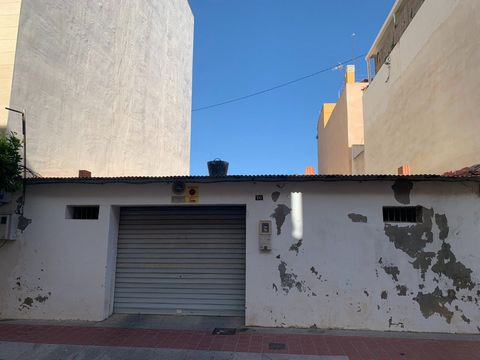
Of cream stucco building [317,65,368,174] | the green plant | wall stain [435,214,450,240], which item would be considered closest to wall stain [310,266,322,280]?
wall stain [435,214,450,240]

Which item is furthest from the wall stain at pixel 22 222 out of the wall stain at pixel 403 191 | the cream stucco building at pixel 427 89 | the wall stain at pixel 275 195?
the cream stucco building at pixel 427 89

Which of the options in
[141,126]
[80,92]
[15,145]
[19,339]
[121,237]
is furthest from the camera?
[141,126]

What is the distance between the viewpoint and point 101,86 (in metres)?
12.6

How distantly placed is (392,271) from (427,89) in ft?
21.4

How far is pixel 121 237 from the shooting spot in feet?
29.2

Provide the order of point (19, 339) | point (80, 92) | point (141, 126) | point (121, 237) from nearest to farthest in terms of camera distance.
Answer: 1. point (19, 339)
2. point (121, 237)
3. point (80, 92)
4. point (141, 126)

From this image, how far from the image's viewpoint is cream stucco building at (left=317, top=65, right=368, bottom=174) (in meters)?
20.5

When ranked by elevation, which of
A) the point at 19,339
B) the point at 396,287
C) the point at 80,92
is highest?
the point at 80,92

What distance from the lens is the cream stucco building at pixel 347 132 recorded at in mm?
20528

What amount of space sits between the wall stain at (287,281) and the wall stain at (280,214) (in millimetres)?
690

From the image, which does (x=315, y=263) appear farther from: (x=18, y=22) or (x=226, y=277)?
(x=18, y=22)

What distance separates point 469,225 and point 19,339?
855cm

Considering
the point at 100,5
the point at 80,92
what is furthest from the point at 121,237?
the point at 100,5

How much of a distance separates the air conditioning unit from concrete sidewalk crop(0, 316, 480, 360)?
1.77 m
